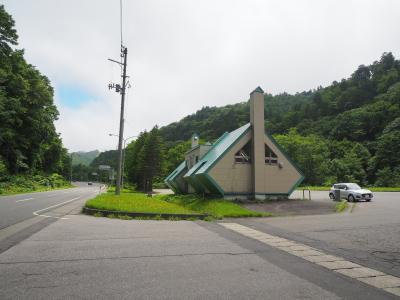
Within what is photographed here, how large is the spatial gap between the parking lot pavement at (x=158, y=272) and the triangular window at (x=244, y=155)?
14.0 metres

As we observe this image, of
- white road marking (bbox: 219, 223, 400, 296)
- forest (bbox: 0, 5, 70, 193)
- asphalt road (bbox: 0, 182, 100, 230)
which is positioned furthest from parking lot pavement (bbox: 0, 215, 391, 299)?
forest (bbox: 0, 5, 70, 193)

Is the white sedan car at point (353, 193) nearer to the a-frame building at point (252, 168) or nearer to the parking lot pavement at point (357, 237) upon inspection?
the a-frame building at point (252, 168)

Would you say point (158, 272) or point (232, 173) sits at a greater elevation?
point (232, 173)

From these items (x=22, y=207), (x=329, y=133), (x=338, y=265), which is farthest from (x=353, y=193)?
(x=329, y=133)

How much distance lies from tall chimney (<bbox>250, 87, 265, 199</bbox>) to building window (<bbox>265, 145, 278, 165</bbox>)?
1080 mm

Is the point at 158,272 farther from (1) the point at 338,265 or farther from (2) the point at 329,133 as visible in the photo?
(2) the point at 329,133

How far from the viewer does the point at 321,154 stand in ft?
234

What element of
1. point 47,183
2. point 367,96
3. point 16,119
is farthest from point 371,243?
point 367,96

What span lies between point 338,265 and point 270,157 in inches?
673

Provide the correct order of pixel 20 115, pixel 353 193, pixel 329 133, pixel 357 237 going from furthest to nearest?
1. pixel 329 133
2. pixel 20 115
3. pixel 353 193
4. pixel 357 237

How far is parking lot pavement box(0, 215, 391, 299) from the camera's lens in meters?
4.81

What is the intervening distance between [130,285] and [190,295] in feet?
3.42

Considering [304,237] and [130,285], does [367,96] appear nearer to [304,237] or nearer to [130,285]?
[304,237]

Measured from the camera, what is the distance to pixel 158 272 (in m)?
5.82
